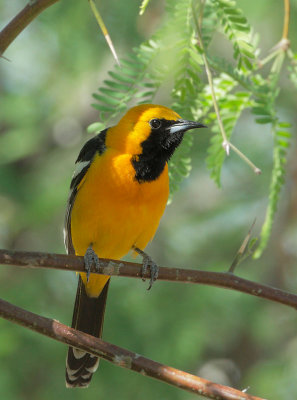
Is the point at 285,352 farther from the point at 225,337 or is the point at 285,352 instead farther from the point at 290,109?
the point at 290,109

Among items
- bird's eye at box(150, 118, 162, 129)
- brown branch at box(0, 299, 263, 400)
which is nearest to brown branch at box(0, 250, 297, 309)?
brown branch at box(0, 299, 263, 400)

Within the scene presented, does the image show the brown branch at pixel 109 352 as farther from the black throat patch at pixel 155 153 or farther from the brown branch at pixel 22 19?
the black throat patch at pixel 155 153

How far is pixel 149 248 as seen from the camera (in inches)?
343

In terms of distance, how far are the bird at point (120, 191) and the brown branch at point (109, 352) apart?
1.43 metres

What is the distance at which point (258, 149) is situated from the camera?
7797mm

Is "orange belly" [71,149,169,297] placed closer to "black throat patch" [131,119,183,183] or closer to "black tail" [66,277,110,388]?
"black throat patch" [131,119,183,183]

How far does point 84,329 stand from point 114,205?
1.07 metres

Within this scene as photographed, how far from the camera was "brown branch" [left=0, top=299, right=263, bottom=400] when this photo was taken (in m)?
2.40

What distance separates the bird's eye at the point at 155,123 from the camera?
4453mm

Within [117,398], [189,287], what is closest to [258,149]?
[189,287]

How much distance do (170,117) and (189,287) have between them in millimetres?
2771

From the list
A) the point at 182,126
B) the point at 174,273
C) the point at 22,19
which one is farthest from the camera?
the point at 182,126

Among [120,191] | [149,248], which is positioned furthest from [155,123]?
[149,248]

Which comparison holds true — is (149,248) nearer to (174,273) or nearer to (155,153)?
(155,153)
